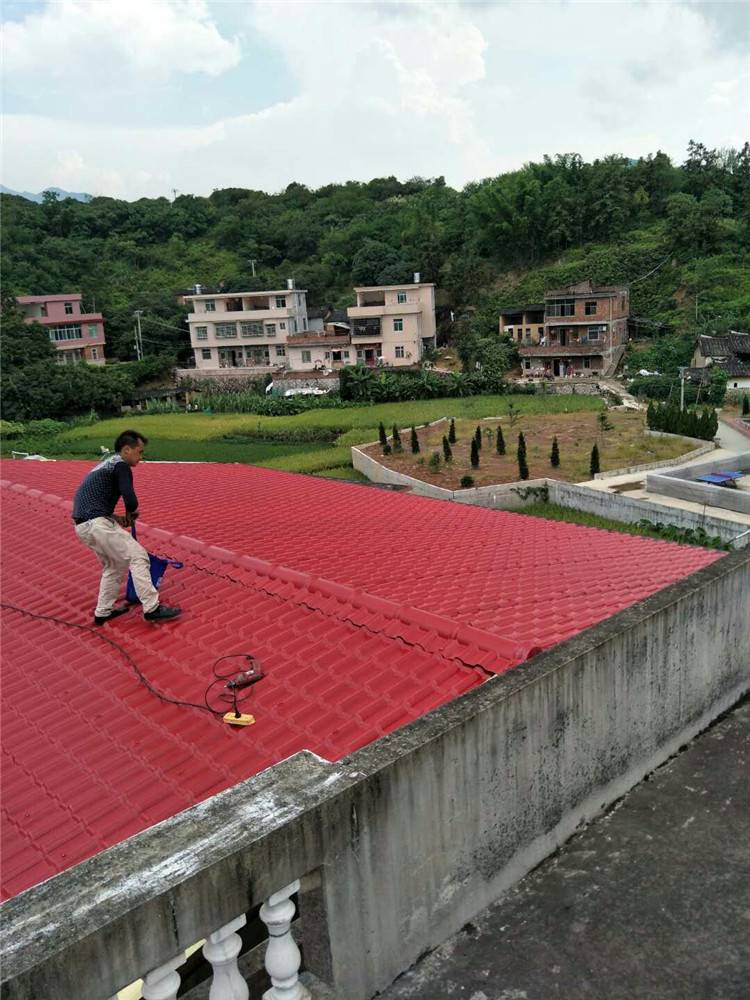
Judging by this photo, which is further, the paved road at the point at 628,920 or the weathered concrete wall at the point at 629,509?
the weathered concrete wall at the point at 629,509

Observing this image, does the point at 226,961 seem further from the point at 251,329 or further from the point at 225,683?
the point at 251,329

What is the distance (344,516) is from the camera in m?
8.95

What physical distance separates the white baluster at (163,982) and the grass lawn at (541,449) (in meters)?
21.9

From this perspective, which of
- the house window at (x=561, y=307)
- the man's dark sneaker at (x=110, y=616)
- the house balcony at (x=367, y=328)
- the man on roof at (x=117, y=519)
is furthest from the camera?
the house balcony at (x=367, y=328)

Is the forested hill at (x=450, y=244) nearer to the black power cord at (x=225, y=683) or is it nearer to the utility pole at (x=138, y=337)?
the utility pole at (x=138, y=337)

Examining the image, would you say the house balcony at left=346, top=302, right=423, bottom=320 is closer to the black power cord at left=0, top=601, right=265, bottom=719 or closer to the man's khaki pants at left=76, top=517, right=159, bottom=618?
the man's khaki pants at left=76, top=517, right=159, bottom=618

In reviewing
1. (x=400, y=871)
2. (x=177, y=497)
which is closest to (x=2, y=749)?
(x=400, y=871)

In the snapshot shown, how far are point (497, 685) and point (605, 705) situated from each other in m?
0.70

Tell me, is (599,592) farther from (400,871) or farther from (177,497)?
(177,497)

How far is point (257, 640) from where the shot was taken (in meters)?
4.91

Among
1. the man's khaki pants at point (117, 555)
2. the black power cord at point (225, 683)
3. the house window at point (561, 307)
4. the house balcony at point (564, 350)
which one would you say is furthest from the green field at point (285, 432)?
the black power cord at point (225, 683)

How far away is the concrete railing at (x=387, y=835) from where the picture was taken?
1.89m

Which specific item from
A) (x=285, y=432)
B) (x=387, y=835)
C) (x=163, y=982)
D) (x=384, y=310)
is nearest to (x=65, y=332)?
(x=384, y=310)

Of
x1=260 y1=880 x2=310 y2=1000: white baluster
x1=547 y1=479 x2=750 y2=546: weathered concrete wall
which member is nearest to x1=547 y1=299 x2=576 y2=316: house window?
x1=547 y1=479 x2=750 y2=546: weathered concrete wall
